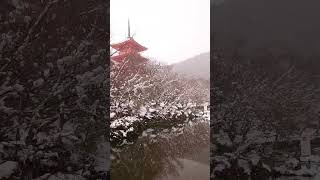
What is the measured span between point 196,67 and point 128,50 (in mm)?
403

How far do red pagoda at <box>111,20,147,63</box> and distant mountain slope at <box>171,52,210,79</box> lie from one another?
0.71 feet

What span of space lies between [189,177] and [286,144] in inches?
23.9

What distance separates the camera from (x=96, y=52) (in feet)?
7.61

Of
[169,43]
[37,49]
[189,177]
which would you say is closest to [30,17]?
[37,49]

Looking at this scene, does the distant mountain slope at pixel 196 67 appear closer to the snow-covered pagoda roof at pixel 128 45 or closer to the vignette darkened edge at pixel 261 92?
the vignette darkened edge at pixel 261 92

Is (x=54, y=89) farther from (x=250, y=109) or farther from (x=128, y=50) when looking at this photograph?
(x=250, y=109)

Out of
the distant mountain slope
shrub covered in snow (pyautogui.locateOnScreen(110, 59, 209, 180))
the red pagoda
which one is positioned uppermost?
the red pagoda

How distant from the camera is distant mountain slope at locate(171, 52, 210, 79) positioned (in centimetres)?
247

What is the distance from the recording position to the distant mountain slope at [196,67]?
2.47m

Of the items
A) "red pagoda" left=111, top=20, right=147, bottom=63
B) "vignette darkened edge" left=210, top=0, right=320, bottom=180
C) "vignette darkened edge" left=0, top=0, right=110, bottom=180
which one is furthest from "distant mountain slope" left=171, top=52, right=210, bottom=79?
"vignette darkened edge" left=0, top=0, right=110, bottom=180

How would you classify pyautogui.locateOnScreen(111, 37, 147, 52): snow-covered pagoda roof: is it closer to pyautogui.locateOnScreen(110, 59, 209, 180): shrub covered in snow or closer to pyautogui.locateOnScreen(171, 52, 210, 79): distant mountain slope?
pyautogui.locateOnScreen(110, 59, 209, 180): shrub covered in snow

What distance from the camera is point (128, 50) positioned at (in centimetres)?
243

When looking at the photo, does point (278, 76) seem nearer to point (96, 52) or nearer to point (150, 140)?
point (150, 140)

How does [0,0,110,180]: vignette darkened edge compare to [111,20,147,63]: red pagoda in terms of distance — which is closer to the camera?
[0,0,110,180]: vignette darkened edge
